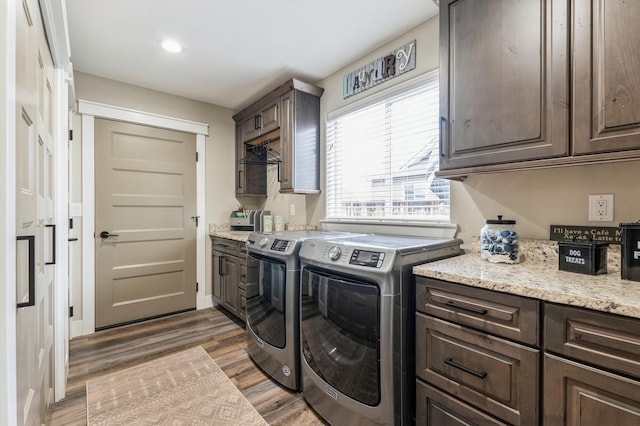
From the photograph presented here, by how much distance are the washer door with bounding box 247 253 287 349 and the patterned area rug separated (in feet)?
1.30

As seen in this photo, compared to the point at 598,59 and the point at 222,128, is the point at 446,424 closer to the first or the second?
the point at 598,59

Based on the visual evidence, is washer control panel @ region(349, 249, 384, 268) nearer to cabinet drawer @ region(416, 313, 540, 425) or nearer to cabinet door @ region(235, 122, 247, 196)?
cabinet drawer @ region(416, 313, 540, 425)

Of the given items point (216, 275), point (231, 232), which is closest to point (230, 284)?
point (216, 275)

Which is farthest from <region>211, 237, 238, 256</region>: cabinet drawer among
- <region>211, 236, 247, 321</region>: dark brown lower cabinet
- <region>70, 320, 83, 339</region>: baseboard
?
<region>70, 320, 83, 339</region>: baseboard

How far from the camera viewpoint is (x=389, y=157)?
232 centimetres

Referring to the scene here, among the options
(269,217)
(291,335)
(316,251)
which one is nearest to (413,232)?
(316,251)

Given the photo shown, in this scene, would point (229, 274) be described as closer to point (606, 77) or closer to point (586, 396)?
point (586, 396)

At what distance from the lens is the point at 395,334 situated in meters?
1.34

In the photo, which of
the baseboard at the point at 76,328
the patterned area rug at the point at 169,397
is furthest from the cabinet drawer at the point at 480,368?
the baseboard at the point at 76,328

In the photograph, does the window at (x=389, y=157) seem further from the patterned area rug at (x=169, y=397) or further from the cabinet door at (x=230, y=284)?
the patterned area rug at (x=169, y=397)

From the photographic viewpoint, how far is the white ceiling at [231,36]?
1.89 m

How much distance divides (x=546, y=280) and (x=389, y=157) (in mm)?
1413

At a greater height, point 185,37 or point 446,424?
point 185,37

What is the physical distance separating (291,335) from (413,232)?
3.61ft
